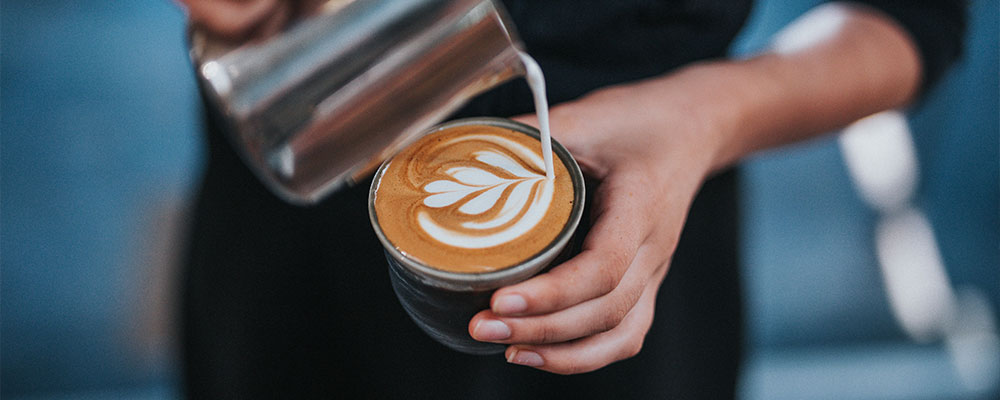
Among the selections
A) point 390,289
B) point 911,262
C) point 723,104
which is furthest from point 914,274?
point 390,289

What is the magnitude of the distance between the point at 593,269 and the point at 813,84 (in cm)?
58

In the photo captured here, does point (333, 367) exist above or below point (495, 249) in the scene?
below

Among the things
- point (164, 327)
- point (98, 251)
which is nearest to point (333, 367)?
point (164, 327)

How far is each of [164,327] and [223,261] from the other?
95 centimetres

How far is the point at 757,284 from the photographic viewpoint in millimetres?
1914

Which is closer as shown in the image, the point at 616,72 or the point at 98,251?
the point at 616,72

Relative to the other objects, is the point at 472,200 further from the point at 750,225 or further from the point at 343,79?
the point at 750,225

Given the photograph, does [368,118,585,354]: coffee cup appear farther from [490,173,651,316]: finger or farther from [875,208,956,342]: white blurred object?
[875,208,956,342]: white blurred object

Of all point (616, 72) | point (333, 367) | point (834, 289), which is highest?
point (616, 72)

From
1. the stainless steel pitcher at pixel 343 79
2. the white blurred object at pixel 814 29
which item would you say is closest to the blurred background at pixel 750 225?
the white blurred object at pixel 814 29

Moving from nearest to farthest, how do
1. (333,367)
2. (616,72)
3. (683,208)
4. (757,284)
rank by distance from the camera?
(683,208)
(616,72)
(333,367)
(757,284)

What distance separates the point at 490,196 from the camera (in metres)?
0.73

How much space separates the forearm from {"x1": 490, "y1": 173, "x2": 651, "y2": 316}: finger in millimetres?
274

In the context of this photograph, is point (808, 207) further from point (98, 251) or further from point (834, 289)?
point (98, 251)
